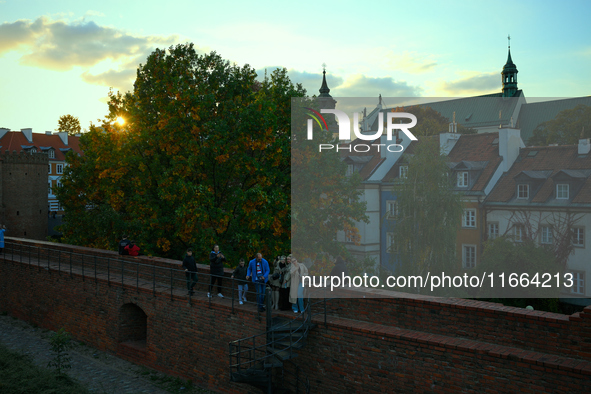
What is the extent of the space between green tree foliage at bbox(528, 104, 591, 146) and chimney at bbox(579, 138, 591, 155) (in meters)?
0.35

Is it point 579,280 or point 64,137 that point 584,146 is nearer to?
point 579,280

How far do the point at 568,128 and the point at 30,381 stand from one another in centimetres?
1713

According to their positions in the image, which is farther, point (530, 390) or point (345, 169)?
point (345, 169)

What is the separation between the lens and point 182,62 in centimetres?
2202

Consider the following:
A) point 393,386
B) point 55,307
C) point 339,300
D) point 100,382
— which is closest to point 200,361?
point 100,382

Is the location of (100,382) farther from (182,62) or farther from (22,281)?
(182,62)

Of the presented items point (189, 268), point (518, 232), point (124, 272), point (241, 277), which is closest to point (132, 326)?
point (124, 272)

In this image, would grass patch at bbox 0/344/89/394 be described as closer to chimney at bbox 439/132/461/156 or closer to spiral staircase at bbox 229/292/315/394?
spiral staircase at bbox 229/292/315/394

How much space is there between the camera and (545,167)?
14.8 metres

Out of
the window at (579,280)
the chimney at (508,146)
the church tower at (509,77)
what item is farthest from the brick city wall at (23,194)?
the church tower at (509,77)

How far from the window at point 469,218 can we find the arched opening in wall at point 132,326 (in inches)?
415

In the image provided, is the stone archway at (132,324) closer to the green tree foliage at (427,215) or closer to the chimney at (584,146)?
the green tree foliage at (427,215)

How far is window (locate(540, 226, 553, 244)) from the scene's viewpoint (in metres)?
14.6

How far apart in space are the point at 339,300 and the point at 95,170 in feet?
54.3
